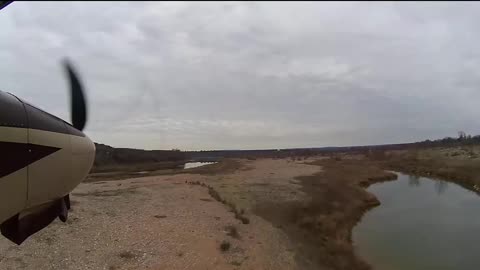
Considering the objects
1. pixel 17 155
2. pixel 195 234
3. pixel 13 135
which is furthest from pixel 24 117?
pixel 195 234

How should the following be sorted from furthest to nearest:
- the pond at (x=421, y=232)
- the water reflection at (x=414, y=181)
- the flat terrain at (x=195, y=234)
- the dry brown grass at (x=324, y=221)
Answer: the water reflection at (x=414, y=181)
the pond at (x=421, y=232)
the dry brown grass at (x=324, y=221)
the flat terrain at (x=195, y=234)

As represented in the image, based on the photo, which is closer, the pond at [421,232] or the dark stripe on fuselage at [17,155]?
the dark stripe on fuselage at [17,155]

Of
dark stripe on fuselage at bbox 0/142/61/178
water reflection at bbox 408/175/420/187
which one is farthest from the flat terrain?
water reflection at bbox 408/175/420/187

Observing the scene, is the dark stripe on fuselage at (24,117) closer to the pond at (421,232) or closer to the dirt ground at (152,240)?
the dirt ground at (152,240)

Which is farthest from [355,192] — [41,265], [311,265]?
[41,265]

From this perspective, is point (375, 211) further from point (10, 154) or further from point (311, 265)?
point (10, 154)

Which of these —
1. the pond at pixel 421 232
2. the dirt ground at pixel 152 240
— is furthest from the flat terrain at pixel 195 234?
the pond at pixel 421 232

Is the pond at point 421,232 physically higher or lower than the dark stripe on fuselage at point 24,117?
lower

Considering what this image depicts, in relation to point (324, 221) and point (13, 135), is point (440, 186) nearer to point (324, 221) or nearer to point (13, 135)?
point (324, 221)
